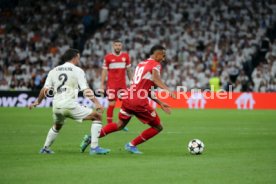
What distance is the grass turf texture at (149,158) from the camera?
10125 millimetres

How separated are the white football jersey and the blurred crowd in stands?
21.2 metres

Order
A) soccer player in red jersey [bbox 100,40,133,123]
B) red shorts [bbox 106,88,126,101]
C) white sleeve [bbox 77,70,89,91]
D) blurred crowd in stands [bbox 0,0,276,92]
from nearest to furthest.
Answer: white sleeve [bbox 77,70,89,91], red shorts [bbox 106,88,126,101], soccer player in red jersey [bbox 100,40,133,123], blurred crowd in stands [bbox 0,0,276,92]

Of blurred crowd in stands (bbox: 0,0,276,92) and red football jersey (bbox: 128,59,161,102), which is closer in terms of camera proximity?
red football jersey (bbox: 128,59,161,102)

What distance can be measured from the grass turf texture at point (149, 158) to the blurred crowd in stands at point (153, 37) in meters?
14.1

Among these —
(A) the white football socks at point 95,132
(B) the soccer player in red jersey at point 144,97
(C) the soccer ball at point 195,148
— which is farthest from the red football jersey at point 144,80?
(C) the soccer ball at point 195,148

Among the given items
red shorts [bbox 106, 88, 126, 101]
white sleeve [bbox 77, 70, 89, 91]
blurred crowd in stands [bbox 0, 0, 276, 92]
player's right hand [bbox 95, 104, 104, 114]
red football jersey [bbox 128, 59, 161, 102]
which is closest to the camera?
player's right hand [bbox 95, 104, 104, 114]

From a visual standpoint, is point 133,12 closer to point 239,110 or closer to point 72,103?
point 239,110

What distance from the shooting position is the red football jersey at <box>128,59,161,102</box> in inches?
533

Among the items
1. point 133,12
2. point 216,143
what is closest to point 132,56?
point 133,12

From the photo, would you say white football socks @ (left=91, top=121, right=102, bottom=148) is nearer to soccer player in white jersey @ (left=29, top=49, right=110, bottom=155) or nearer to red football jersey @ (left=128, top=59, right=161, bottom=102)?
soccer player in white jersey @ (left=29, top=49, right=110, bottom=155)

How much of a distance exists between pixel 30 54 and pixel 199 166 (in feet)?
87.0

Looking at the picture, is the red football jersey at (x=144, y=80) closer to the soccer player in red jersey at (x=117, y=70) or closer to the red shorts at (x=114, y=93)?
the red shorts at (x=114, y=93)

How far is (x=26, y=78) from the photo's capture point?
3544cm

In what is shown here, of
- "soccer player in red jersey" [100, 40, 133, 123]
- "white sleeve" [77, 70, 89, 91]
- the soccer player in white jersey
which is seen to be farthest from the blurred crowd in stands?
"white sleeve" [77, 70, 89, 91]
